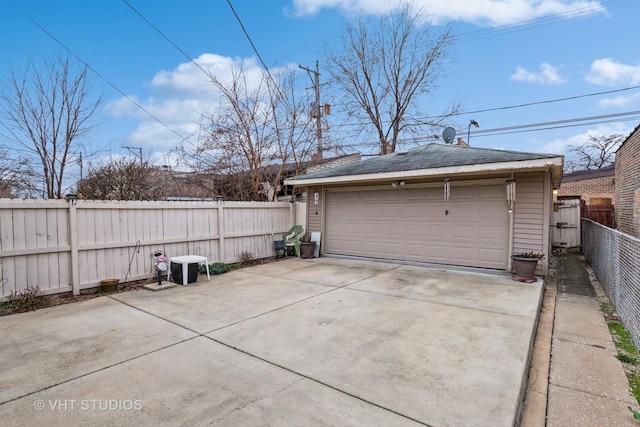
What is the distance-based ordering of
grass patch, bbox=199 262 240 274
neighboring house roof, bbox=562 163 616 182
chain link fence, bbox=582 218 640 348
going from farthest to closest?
neighboring house roof, bbox=562 163 616 182
grass patch, bbox=199 262 240 274
chain link fence, bbox=582 218 640 348

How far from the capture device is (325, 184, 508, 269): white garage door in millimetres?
6668

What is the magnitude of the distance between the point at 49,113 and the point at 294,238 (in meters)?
5.99

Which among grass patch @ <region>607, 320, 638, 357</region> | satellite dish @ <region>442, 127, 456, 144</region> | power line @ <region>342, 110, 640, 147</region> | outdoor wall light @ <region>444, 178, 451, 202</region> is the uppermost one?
power line @ <region>342, 110, 640, 147</region>

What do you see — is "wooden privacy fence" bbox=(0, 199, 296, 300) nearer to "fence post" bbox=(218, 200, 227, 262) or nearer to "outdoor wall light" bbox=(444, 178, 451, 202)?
"fence post" bbox=(218, 200, 227, 262)

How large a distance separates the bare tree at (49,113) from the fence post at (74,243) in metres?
2.84

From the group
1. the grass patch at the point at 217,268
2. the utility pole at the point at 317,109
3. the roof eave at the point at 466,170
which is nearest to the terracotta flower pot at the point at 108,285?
the grass patch at the point at 217,268

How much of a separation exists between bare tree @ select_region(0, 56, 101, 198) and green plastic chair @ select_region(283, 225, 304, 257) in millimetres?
5139

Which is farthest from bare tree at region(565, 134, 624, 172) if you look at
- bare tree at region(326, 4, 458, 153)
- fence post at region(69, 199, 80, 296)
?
fence post at region(69, 199, 80, 296)

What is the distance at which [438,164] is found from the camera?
676cm

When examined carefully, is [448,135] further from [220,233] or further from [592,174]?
[592,174]

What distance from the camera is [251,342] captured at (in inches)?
130

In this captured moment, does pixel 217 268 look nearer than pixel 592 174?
Yes

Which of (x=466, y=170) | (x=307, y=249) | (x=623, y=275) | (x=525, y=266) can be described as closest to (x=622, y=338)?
(x=623, y=275)

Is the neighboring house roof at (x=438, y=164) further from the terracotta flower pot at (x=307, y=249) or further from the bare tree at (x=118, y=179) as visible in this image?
the bare tree at (x=118, y=179)
